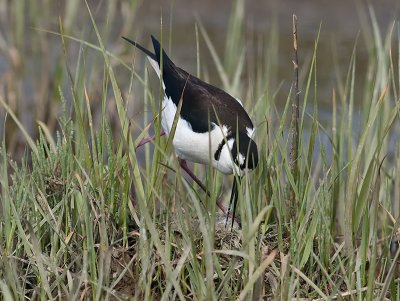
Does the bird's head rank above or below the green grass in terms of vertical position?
above

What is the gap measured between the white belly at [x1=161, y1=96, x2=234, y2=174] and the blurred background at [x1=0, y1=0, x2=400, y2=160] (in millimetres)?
974

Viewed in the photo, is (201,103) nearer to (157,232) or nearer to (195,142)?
(195,142)

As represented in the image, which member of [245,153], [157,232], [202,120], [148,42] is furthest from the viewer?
[148,42]

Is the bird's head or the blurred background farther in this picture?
the blurred background

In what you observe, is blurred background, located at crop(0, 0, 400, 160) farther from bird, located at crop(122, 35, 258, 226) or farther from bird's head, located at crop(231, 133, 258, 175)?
bird's head, located at crop(231, 133, 258, 175)

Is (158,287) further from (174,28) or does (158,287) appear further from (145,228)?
(174,28)

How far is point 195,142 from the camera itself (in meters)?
3.51

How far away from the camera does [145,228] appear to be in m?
2.87

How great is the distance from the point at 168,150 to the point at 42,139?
0.44m

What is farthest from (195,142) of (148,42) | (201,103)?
(148,42)

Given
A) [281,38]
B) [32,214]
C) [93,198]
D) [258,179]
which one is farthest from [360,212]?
[281,38]

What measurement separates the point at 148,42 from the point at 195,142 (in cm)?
369

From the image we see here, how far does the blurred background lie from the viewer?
5164 millimetres

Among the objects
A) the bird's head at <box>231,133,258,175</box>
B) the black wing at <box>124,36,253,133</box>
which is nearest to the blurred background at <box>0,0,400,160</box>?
the black wing at <box>124,36,253,133</box>
